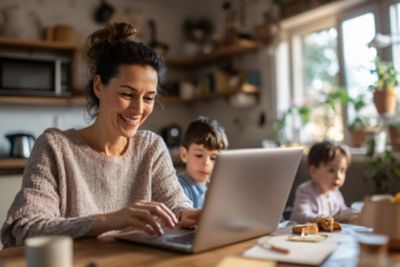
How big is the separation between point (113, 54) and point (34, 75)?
230 cm

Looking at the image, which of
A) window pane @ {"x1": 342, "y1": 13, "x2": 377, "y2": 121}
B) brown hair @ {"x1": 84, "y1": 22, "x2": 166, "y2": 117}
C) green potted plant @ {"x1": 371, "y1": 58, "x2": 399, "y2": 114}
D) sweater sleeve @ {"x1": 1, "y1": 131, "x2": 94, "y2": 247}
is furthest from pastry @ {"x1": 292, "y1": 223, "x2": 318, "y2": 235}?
window pane @ {"x1": 342, "y1": 13, "x2": 377, "y2": 121}

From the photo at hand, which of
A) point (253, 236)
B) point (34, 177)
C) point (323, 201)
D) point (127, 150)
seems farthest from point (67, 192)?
point (323, 201)

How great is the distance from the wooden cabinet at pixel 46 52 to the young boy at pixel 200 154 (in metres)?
1.88

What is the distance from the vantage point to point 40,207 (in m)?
1.07

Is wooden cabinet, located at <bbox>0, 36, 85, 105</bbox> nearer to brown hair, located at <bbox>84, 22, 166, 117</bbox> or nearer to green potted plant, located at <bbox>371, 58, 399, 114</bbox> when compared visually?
brown hair, located at <bbox>84, 22, 166, 117</bbox>

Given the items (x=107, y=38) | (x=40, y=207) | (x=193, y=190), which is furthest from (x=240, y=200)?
(x=193, y=190)

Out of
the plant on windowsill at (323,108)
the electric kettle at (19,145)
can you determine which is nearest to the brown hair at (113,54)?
the plant on windowsill at (323,108)

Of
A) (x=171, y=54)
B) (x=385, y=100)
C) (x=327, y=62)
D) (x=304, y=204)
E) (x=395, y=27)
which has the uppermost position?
(x=171, y=54)

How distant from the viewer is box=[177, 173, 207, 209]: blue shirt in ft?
5.94

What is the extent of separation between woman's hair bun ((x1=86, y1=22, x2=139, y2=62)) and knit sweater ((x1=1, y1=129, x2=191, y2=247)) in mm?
262

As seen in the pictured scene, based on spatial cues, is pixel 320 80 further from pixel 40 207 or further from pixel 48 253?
pixel 48 253

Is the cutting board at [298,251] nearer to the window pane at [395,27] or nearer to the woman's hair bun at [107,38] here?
the woman's hair bun at [107,38]

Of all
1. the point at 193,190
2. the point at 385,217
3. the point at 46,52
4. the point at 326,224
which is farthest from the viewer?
the point at 46,52

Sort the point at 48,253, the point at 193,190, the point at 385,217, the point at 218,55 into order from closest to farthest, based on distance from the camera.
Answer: the point at 48,253 < the point at 385,217 < the point at 193,190 < the point at 218,55
